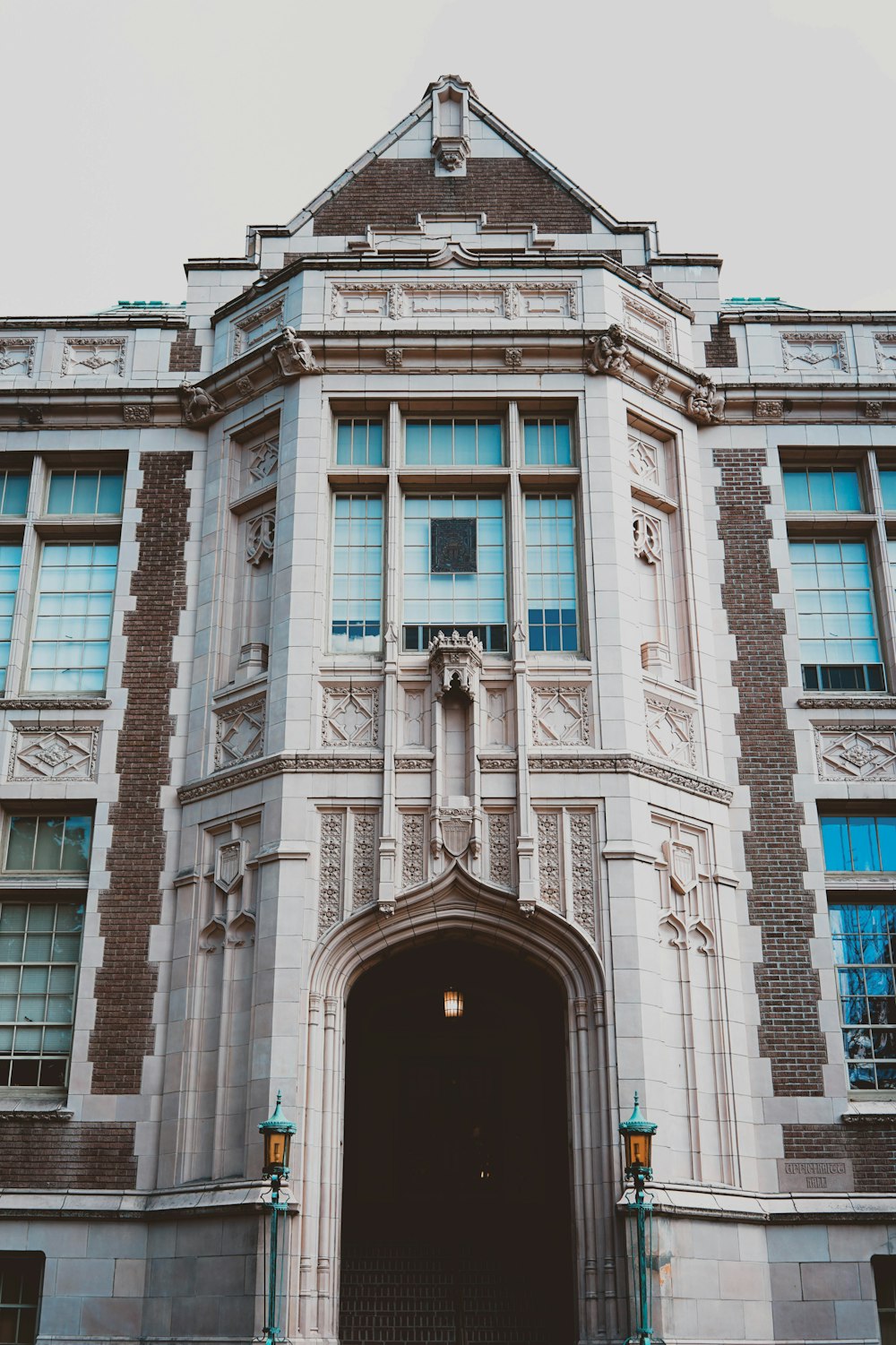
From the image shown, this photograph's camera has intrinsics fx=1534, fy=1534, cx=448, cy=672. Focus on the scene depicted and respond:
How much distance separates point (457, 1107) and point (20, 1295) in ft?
19.5

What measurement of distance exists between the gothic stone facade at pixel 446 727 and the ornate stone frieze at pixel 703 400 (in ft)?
0.28

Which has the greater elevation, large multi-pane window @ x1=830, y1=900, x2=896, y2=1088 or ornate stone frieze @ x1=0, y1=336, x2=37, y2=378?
ornate stone frieze @ x1=0, y1=336, x2=37, y2=378

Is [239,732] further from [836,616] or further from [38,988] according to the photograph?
[836,616]

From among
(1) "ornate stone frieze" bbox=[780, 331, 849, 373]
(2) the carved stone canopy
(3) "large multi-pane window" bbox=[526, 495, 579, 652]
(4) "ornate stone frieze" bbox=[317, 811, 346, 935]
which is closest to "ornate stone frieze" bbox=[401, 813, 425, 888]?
(4) "ornate stone frieze" bbox=[317, 811, 346, 935]

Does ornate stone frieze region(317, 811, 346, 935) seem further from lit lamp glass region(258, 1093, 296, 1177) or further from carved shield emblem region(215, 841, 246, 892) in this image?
lit lamp glass region(258, 1093, 296, 1177)

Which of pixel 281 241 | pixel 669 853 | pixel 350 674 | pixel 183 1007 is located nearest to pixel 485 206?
pixel 281 241

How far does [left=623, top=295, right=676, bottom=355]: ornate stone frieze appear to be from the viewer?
62.6 feet

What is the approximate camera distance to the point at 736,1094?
51.9ft

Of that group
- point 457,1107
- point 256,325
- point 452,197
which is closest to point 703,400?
point 452,197

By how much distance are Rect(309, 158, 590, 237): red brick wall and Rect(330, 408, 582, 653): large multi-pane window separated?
10.9ft

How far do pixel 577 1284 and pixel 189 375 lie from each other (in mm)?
11823

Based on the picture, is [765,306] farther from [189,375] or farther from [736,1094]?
[736,1094]

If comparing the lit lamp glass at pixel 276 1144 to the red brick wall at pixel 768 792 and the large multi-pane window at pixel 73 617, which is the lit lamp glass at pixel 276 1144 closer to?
the red brick wall at pixel 768 792

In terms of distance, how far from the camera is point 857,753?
17.8 m
